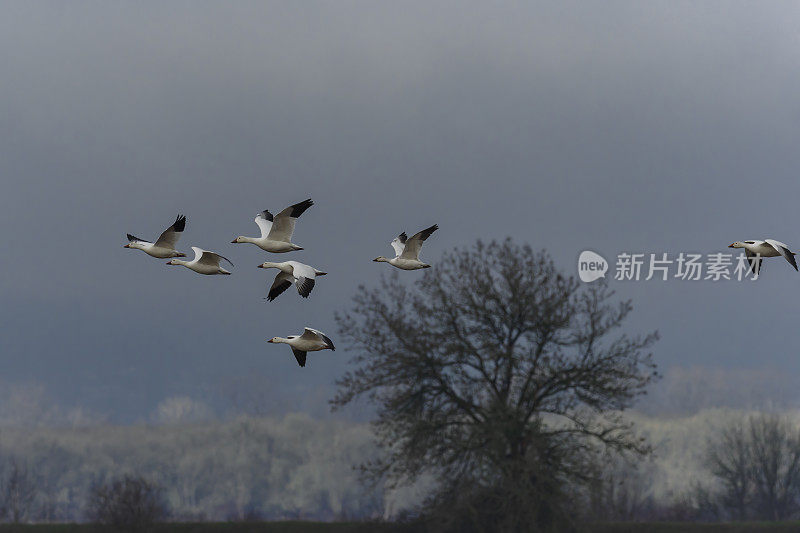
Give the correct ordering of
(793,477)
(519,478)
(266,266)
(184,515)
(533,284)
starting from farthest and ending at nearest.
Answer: (793,477) < (184,515) < (533,284) < (519,478) < (266,266)

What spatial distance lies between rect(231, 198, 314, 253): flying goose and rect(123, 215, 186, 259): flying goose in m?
0.70

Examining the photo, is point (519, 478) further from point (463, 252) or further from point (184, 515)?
point (184, 515)

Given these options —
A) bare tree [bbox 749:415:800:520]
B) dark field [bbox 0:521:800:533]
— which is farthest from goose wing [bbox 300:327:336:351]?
bare tree [bbox 749:415:800:520]

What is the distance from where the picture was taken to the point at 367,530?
3064 cm

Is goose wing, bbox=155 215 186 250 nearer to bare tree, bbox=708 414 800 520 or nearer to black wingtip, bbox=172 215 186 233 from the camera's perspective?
black wingtip, bbox=172 215 186 233

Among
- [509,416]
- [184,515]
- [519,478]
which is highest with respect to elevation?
[509,416]

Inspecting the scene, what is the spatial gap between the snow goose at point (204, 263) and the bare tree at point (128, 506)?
78.2 feet

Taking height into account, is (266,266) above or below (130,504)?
above

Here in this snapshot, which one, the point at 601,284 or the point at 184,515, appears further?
the point at 184,515

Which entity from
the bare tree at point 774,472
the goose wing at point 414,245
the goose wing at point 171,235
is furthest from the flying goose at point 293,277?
the bare tree at point 774,472

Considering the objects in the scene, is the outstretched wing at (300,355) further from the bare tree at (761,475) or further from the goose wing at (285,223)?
the bare tree at (761,475)

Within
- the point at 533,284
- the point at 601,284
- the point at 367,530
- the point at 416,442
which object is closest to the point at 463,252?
the point at 533,284

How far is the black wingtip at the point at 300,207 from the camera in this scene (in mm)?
11797

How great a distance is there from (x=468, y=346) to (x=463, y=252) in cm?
318
